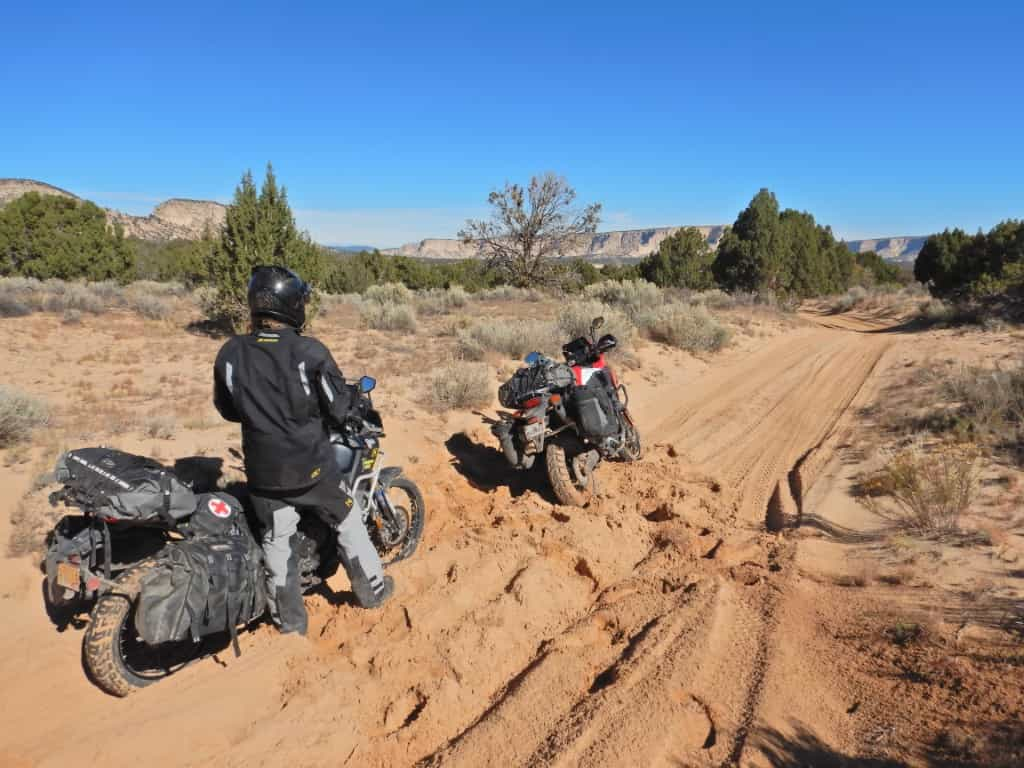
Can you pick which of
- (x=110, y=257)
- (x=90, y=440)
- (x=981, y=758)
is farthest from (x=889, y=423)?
(x=110, y=257)

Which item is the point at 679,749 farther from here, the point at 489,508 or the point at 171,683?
the point at 489,508

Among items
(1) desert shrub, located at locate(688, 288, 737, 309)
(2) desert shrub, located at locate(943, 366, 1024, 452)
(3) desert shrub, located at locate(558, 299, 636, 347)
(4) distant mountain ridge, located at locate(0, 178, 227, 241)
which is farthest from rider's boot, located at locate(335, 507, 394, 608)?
(4) distant mountain ridge, located at locate(0, 178, 227, 241)

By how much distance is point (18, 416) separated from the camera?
6016 millimetres

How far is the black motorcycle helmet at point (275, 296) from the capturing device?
10.5 ft

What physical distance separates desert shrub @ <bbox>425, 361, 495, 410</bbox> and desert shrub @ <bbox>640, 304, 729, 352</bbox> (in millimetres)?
7323

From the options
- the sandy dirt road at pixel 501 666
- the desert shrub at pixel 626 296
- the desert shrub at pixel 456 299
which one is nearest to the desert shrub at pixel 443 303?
the desert shrub at pixel 456 299

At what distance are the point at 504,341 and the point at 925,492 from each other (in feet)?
27.0

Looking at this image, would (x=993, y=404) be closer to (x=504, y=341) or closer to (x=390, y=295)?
(x=504, y=341)

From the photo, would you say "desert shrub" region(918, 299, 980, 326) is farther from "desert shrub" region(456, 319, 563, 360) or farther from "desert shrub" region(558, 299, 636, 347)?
"desert shrub" region(456, 319, 563, 360)

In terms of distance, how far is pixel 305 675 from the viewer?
3.18 m

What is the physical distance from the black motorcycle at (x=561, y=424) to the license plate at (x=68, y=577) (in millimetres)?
3151

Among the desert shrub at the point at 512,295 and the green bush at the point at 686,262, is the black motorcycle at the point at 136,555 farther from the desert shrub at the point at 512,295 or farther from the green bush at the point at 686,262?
the green bush at the point at 686,262

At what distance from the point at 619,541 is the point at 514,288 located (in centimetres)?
2166

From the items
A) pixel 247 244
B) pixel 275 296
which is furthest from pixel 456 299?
pixel 275 296
